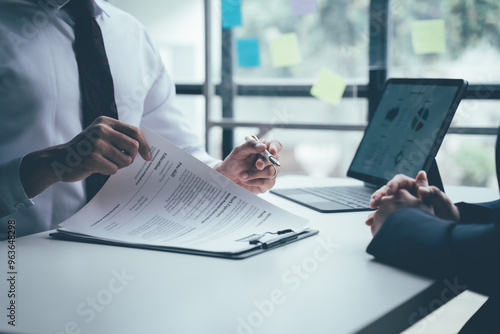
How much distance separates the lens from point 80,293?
1.79ft

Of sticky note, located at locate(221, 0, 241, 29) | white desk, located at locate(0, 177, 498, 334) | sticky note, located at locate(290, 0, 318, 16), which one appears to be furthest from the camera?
sticky note, located at locate(221, 0, 241, 29)

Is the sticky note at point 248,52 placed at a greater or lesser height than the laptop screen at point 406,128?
greater

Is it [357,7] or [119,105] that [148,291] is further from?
[357,7]

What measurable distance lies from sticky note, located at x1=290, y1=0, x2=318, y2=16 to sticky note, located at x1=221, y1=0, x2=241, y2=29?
0.26m

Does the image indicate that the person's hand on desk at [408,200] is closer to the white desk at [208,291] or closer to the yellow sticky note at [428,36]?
the white desk at [208,291]

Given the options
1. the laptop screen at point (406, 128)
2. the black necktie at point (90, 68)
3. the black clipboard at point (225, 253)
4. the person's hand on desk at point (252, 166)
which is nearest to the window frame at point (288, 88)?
the laptop screen at point (406, 128)

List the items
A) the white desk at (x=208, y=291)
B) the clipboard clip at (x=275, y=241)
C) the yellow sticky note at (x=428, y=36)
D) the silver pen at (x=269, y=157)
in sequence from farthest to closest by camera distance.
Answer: the yellow sticky note at (x=428, y=36) < the silver pen at (x=269, y=157) < the clipboard clip at (x=275, y=241) < the white desk at (x=208, y=291)

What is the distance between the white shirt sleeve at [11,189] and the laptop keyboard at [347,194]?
23.8 inches

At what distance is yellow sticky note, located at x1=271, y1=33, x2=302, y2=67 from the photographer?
2266mm

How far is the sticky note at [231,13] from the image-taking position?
91.0 inches

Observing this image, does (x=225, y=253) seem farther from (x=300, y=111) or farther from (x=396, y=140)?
(x=300, y=111)

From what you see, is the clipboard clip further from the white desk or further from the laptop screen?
the laptop screen

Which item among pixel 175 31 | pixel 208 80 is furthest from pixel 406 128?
pixel 175 31

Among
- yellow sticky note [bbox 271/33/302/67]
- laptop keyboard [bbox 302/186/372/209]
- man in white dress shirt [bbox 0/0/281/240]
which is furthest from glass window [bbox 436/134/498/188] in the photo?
man in white dress shirt [bbox 0/0/281/240]
